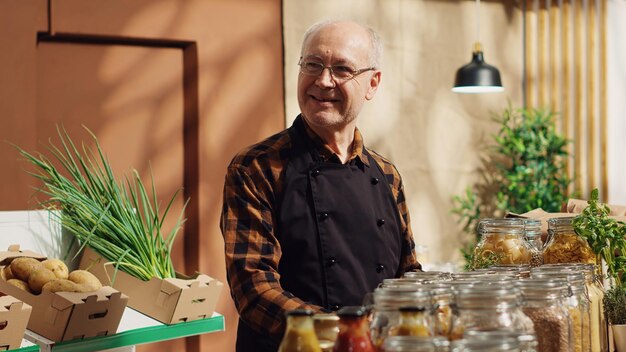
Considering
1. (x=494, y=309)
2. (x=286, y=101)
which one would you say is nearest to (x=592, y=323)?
(x=494, y=309)

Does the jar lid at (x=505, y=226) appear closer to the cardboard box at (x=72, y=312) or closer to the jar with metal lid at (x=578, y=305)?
the jar with metal lid at (x=578, y=305)

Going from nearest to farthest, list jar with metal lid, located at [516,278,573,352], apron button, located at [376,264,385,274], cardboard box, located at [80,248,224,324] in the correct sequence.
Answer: jar with metal lid, located at [516,278,573,352]
apron button, located at [376,264,385,274]
cardboard box, located at [80,248,224,324]

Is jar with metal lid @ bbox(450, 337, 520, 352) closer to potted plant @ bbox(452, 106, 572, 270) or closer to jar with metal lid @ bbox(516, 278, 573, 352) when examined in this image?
jar with metal lid @ bbox(516, 278, 573, 352)

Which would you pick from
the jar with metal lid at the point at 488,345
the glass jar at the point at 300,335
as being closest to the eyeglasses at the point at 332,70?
the glass jar at the point at 300,335

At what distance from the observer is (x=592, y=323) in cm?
196

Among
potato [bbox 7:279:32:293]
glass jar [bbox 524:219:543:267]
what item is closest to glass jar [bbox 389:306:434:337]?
glass jar [bbox 524:219:543:267]

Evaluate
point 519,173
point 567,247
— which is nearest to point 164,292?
point 567,247

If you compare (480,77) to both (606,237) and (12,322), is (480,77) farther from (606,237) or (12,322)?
(12,322)

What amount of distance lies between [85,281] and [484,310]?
1688 mm

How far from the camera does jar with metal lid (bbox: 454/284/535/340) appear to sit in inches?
54.0

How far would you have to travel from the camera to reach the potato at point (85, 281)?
273cm

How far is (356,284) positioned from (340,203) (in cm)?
23

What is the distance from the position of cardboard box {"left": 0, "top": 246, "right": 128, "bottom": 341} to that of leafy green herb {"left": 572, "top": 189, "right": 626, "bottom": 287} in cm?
134

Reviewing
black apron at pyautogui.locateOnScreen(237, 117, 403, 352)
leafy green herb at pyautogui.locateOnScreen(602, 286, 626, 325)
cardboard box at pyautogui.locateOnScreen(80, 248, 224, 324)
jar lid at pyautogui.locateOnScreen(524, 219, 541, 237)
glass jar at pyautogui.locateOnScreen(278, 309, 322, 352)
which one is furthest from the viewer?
cardboard box at pyautogui.locateOnScreen(80, 248, 224, 324)
